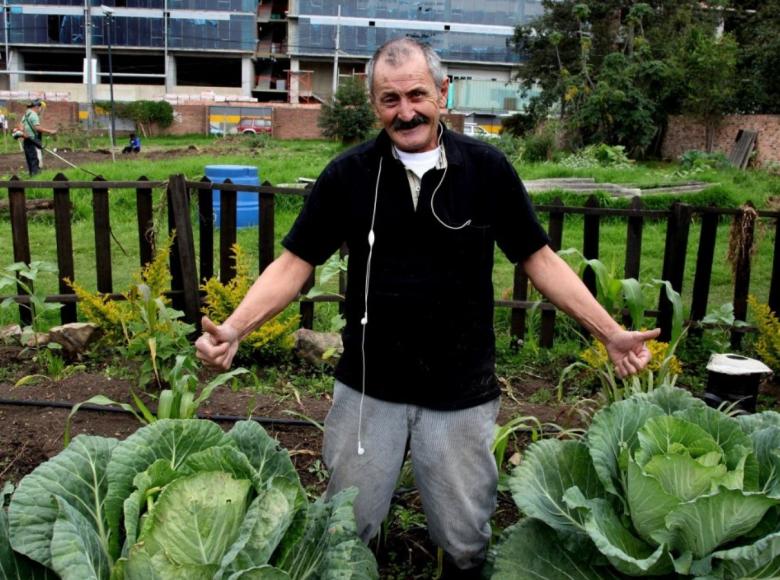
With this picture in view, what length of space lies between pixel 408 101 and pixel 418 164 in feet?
0.56

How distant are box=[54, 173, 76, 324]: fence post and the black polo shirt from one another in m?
3.85

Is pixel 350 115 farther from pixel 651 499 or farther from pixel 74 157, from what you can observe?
pixel 651 499

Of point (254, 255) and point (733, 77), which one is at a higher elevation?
point (733, 77)

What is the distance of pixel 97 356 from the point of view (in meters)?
4.95

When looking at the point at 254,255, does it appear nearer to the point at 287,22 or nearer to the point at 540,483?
the point at 540,483

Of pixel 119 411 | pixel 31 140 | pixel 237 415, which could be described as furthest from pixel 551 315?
pixel 31 140

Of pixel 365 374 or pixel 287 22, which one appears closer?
pixel 365 374

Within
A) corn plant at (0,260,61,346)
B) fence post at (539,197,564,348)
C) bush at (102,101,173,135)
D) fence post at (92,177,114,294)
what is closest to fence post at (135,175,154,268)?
fence post at (92,177,114,294)

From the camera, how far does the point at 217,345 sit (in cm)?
217

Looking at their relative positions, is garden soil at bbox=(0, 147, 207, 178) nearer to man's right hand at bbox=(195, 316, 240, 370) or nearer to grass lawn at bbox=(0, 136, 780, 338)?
grass lawn at bbox=(0, 136, 780, 338)

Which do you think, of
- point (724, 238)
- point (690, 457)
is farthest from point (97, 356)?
point (724, 238)

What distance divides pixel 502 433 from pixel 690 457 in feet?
3.13

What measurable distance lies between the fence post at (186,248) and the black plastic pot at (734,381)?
11.0 ft

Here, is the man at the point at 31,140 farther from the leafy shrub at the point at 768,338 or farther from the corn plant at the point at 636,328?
the leafy shrub at the point at 768,338
